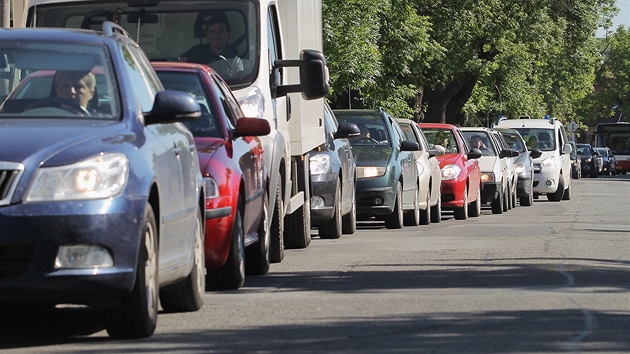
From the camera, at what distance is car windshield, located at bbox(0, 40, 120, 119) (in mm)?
8141

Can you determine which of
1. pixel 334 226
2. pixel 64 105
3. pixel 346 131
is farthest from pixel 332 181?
pixel 64 105

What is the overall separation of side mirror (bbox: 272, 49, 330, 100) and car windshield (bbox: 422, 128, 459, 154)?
12397 millimetres

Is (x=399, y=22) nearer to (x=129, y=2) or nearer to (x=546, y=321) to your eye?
(x=129, y=2)

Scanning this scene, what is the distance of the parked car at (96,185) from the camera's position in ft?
23.5

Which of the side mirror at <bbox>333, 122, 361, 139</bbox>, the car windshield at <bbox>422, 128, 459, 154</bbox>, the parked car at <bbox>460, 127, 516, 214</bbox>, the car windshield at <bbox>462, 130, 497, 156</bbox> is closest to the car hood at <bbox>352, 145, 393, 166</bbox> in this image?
the side mirror at <bbox>333, 122, 361, 139</bbox>

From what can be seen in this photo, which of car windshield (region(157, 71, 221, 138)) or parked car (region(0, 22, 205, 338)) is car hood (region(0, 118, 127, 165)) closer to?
parked car (region(0, 22, 205, 338))

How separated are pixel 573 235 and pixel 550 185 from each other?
17.9m

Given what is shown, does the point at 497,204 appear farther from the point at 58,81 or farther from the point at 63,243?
the point at 63,243

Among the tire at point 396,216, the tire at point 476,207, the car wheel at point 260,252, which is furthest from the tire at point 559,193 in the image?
the car wheel at point 260,252

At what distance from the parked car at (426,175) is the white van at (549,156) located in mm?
11886

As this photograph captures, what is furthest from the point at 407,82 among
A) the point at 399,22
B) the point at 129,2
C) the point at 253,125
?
the point at 253,125

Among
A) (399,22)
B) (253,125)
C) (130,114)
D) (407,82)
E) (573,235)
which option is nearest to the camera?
(130,114)

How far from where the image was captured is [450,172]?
84.1 ft

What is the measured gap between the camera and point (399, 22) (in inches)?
1519
